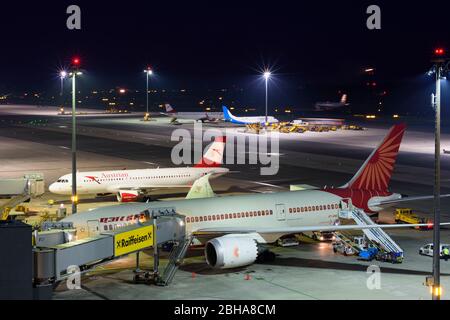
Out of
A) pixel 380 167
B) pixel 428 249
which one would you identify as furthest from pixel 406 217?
pixel 428 249

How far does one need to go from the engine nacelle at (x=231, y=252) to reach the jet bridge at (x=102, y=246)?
1.52 meters

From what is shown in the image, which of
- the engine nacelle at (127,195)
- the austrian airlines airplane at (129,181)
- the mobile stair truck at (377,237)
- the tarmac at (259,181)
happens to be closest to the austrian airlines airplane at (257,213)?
the mobile stair truck at (377,237)

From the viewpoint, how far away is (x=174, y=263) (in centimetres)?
3400

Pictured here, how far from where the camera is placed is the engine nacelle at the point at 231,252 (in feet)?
113

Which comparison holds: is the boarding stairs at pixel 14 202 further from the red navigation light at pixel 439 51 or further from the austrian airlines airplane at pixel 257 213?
the red navigation light at pixel 439 51

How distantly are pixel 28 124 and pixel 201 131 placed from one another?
4077 cm

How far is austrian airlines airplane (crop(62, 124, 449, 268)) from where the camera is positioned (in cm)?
3516

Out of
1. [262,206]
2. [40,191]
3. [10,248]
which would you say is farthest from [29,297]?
[40,191]

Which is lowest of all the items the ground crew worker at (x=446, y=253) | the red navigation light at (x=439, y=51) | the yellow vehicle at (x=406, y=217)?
the ground crew worker at (x=446, y=253)

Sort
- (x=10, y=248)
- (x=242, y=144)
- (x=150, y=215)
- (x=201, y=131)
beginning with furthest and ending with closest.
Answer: (x=201, y=131) → (x=242, y=144) → (x=150, y=215) → (x=10, y=248)

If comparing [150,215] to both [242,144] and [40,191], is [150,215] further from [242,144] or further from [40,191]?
[242,144]

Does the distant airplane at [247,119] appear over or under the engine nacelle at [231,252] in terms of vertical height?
over
